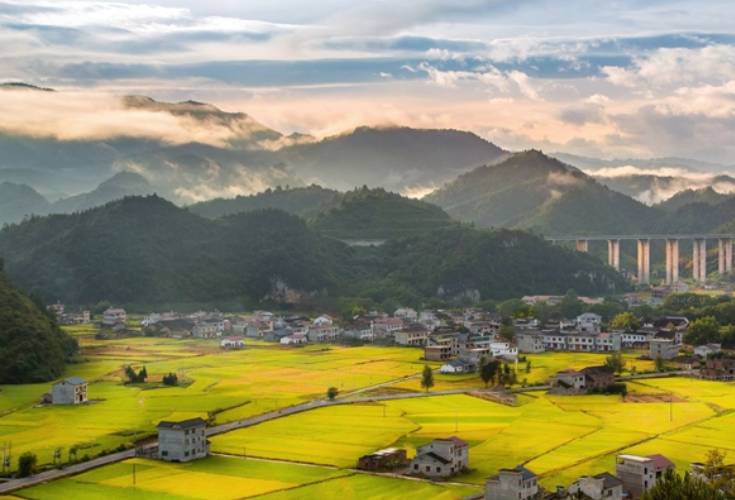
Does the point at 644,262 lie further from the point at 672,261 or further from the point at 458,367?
the point at 458,367

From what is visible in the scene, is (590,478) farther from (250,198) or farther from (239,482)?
(250,198)

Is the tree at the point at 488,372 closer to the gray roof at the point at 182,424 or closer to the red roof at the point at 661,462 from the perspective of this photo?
the gray roof at the point at 182,424

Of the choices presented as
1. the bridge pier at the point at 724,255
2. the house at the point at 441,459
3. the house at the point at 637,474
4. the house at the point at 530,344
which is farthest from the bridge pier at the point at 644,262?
the house at the point at 637,474

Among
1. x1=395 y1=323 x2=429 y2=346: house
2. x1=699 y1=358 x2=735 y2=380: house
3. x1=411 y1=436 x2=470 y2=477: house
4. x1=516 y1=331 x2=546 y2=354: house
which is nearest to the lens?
x1=411 y1=436 x2=470 y2=477: house

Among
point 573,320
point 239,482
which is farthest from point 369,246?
point 239,482

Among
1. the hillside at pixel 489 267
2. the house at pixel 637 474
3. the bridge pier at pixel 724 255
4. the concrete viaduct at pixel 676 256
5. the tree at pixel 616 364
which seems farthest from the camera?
the bridge pier at pixel 724 255

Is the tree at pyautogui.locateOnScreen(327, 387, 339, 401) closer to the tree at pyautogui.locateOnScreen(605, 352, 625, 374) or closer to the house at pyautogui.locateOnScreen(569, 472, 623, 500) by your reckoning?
the tree at pyautogui.locateOnScreen(605, 352, 625, 374)

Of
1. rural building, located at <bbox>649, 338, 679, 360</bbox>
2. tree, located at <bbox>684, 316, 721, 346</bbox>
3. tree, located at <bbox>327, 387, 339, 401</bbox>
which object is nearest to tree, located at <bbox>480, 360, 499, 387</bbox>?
tree, located at <bbox>327, 387, 339, 401</bbox>
